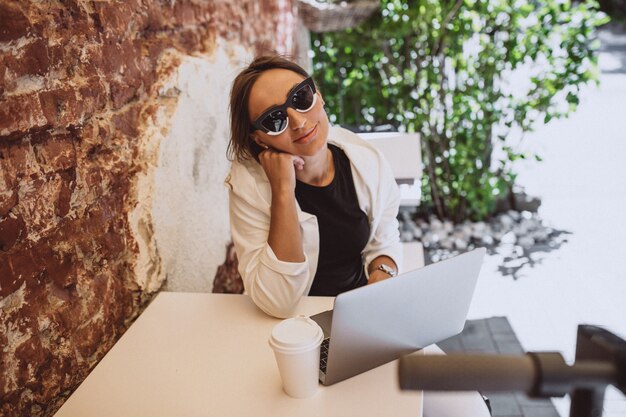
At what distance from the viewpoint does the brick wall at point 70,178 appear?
114cm

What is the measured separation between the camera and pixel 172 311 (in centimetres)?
155

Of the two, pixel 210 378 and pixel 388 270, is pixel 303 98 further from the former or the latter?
pixel 210 378

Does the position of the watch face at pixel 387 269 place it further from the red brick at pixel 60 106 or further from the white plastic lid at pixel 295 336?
the red brick at pixel 60 106

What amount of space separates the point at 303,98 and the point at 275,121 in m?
0.10

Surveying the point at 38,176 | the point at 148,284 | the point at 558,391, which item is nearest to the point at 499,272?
the point at 148,284

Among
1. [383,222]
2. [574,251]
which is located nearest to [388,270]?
[383,222]

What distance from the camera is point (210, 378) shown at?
1242 millimetres

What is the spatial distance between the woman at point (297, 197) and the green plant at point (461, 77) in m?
1.99

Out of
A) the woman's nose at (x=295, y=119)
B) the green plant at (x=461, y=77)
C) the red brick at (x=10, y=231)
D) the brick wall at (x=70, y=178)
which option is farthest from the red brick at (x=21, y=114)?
the green plant at (x=461, y=77)

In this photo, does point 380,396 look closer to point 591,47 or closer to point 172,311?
point 172,311

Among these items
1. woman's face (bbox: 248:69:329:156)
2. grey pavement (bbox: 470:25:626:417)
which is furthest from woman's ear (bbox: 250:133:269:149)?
grey pavement (bbox: 470:25:626:417)

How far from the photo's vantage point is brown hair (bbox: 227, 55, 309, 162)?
62.3 inches

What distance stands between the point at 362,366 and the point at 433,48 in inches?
113

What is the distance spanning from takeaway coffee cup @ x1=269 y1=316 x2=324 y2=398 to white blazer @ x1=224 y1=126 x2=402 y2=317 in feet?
1.00
